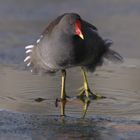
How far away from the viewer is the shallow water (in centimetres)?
616

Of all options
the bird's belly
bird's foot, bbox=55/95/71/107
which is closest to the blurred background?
the bird's belly

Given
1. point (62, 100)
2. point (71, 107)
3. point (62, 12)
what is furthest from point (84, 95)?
point (62, 12)

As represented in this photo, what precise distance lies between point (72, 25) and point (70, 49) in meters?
0.25

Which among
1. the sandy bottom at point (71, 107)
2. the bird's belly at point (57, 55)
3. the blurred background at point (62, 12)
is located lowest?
the sandy bottom at point (71, 107)

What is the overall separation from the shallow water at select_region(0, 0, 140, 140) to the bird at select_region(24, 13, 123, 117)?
0.55 ft

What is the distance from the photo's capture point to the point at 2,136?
5906 millimetres

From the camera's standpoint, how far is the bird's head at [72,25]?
709cm

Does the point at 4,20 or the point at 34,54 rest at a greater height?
the point at 4,20

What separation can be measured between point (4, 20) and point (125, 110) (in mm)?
4361

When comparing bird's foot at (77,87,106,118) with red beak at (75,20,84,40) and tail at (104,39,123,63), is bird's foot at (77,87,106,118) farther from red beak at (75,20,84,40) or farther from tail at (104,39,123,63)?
red beak at (75,20,84,40)

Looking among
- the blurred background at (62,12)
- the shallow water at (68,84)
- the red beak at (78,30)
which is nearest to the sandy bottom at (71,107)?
the shallow water at (68,84)

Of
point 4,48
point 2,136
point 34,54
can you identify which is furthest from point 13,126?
point 4,48

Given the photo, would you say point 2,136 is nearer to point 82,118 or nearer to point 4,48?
point 82,118

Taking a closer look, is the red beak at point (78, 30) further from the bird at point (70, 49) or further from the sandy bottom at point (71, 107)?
the sandy bottom at point (71, 107)
